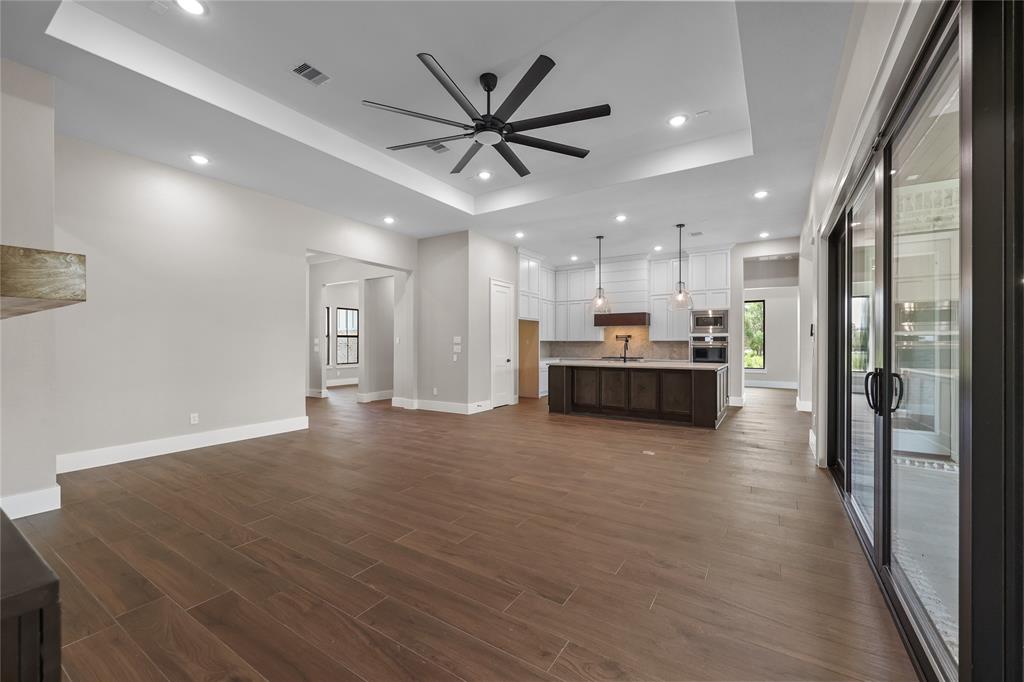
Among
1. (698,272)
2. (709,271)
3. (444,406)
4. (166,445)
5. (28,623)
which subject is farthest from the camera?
(698,272)

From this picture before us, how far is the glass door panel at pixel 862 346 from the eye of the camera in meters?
2.56

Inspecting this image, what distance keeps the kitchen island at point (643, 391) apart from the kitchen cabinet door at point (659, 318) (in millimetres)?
2269

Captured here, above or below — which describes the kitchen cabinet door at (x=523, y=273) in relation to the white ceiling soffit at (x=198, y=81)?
below

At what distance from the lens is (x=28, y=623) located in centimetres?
45

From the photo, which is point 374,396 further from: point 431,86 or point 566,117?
point 566,117

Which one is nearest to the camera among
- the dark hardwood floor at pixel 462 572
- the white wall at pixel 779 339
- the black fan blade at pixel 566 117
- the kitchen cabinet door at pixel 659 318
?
the dark hardwood floor at pixel 462 572

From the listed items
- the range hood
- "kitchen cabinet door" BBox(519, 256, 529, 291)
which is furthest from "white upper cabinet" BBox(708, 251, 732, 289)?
"kitchen cabinet door" BBox(519, 256, 529, 291)

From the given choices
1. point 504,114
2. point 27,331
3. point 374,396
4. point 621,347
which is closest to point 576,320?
point 621,347

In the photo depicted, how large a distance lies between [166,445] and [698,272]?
863 centimetres

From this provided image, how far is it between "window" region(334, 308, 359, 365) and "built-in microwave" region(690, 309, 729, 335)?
8.58 m

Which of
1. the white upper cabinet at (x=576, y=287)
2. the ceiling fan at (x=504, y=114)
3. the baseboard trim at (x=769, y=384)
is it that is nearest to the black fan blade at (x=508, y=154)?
the ceiling fan at (x=504, y=114)

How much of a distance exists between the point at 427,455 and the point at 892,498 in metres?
3.65

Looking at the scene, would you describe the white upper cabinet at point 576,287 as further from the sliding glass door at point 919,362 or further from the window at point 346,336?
the sliding glass door at point 919,362

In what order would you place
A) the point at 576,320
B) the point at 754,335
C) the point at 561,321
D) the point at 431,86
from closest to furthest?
1. the point at 431,86
2. the point at 576,320
3. the point at 561,321
4. the point at 754,335
